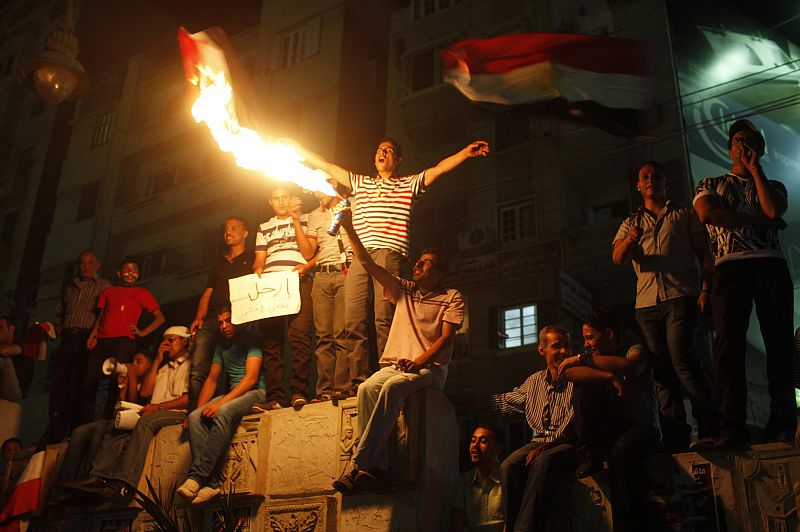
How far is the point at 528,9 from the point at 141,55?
12024 mm

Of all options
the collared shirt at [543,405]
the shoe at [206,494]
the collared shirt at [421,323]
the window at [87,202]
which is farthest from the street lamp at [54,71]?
the window at [87,202]

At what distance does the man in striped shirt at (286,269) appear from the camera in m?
7.20

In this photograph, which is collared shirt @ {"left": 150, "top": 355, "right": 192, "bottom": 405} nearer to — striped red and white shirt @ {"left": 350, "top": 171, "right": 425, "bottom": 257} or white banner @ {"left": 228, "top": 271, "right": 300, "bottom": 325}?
white banner @ {"left": 228, "top": 271, "right": 300, "bottom": 325}

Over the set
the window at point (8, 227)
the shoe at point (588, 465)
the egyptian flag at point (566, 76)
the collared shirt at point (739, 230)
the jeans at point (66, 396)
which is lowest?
the shoe at point (588, 465)

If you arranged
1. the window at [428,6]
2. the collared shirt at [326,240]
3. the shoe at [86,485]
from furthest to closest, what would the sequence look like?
the window at [428,6] → the shoe at [86,485] → the collared shirt at [326,240]

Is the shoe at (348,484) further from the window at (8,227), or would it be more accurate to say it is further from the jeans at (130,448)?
the window at (8,227)

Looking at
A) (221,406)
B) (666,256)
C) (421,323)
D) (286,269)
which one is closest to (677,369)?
(666,256)

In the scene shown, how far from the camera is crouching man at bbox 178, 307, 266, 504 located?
6824 mm

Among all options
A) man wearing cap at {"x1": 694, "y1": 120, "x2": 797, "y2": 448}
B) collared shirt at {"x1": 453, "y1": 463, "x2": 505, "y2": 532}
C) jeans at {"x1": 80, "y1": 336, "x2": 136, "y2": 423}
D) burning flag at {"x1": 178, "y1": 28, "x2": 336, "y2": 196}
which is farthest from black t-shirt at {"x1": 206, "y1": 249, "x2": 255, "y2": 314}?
man wearing cap at {"x1": 694, "y1": 120, "x2": 797, "y2": 448}

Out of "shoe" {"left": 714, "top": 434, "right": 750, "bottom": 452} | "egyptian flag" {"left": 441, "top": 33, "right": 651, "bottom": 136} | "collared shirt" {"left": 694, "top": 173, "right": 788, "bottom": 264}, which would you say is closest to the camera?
"shoe" {"left": 714, "top": 434, "right": 750, "bottom": 452}

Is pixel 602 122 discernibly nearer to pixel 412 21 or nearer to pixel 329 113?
pixel 329 113

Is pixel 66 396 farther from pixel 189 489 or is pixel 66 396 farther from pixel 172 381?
pixel 189 489

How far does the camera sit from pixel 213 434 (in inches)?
275

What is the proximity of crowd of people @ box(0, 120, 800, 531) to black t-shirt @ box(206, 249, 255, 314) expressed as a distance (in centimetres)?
2
